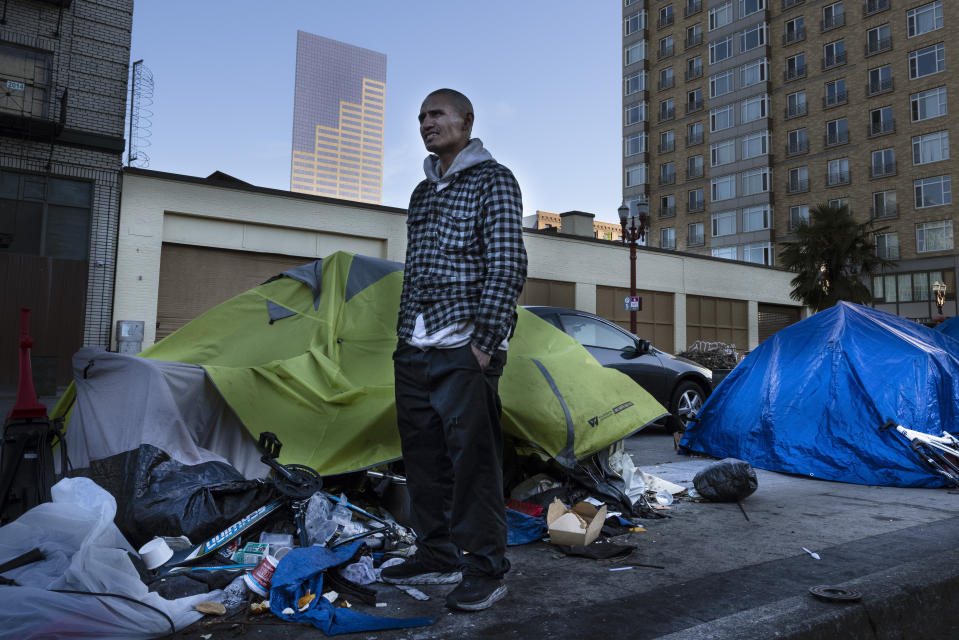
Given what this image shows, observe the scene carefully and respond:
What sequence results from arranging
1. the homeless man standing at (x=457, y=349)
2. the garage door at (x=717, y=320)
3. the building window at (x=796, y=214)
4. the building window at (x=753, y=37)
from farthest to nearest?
the building window at (x=753, y=37) < the building window at (x=796, y=214) < the garage door at (x=717, y=320) < the homeless man standing at (x=457, y=349)

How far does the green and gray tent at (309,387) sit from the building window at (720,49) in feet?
163

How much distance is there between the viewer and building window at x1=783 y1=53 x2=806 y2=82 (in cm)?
4365

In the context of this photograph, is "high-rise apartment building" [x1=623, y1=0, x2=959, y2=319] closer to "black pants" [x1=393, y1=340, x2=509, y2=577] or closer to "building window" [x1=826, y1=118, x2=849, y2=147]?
"building window" [x1=826, y1=118, x2=849, y2=147]

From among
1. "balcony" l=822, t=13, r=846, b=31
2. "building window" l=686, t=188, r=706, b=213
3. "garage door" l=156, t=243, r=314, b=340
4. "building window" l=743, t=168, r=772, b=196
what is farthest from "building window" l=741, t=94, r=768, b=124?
"garage door" l=156, t=243, r=314, b=340

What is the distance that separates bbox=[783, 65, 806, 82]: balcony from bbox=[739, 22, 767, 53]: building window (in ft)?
9.24

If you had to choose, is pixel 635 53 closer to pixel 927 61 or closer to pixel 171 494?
pixel 927 61

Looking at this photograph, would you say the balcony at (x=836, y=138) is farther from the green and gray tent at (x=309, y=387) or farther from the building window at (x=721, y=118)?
the green and gray tent at (x=309, y=387)

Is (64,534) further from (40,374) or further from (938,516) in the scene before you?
(40,374)

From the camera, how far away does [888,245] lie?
39.9 meters

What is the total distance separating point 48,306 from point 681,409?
41.4ft

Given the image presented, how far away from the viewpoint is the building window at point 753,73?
45.2 meters

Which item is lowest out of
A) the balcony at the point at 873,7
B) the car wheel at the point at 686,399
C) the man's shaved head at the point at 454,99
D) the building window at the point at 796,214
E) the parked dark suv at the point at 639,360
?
the car wheel at the point at 686,399

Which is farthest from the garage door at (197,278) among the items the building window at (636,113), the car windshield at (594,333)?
the building window at (636,113)

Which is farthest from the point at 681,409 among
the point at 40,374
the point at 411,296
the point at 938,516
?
the point at 40,374
